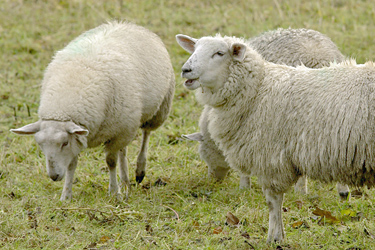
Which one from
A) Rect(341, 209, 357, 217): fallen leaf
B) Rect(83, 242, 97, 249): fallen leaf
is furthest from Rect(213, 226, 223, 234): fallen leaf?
Rect(341, 209, 357, 217): fallen leaf

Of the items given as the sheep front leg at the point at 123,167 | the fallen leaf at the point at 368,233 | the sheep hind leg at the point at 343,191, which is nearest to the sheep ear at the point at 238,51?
the fallen leaf at the point at 368,233

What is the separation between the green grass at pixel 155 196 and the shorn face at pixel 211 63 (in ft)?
3.85

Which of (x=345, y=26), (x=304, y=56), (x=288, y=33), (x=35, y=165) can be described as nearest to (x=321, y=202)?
(x=304, y=56)

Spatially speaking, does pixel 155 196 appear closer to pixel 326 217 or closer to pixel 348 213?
pixel 326 217

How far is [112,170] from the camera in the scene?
5.04 meters

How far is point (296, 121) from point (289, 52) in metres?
1.69

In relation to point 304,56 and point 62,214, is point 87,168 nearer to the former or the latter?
point 62,214

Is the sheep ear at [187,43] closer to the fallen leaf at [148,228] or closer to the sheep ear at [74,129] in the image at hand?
the sheep ear at [74,129]

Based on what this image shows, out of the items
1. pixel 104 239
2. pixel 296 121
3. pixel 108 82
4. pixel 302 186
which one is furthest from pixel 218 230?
pixel 108 82

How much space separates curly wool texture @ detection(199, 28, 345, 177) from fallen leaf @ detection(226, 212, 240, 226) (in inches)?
44.4

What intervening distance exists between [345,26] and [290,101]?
615 cm

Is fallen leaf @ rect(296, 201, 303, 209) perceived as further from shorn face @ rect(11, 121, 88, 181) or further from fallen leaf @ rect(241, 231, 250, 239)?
shorn face @ rect(11, 121, 88, 181)

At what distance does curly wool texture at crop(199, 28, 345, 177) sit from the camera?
16.5ft

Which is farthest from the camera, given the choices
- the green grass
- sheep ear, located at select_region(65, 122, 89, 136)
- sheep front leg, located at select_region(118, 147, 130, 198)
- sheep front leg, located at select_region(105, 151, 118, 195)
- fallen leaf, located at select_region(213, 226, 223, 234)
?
sheep front leg, located at select_region(118, 147, 130, 198)
